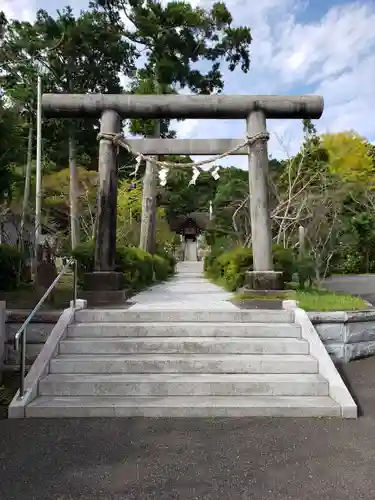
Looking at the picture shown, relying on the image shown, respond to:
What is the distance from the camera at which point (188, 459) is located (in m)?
3.45

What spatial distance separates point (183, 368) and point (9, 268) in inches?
206

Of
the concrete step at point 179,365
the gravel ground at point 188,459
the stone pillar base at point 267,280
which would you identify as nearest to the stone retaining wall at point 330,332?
the concrete step at point 179,365

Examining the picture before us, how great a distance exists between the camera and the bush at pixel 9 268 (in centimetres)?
866

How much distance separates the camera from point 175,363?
5152mm

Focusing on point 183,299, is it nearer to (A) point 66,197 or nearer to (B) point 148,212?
(B) point 148,212

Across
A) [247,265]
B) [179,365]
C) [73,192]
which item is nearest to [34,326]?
[179,365]

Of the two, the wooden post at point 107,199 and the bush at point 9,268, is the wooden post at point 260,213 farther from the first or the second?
the bush at point 9,268

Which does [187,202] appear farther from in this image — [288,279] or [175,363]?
[175,363]

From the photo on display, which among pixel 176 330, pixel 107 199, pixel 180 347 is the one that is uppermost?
pixel 107 199

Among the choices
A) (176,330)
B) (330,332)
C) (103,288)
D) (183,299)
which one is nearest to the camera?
(176,330)

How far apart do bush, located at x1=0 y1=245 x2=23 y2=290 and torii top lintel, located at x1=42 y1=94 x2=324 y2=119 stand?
2.89m

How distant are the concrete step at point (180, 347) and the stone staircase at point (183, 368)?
12mm

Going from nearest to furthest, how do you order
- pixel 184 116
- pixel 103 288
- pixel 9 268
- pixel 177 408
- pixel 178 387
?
pixel 177 408, pixel 178 387, pixel 103 288, pixel 184 116, pixel 9 268

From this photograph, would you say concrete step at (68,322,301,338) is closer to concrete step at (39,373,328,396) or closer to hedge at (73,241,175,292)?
concrete step at (39,373,328,396)
